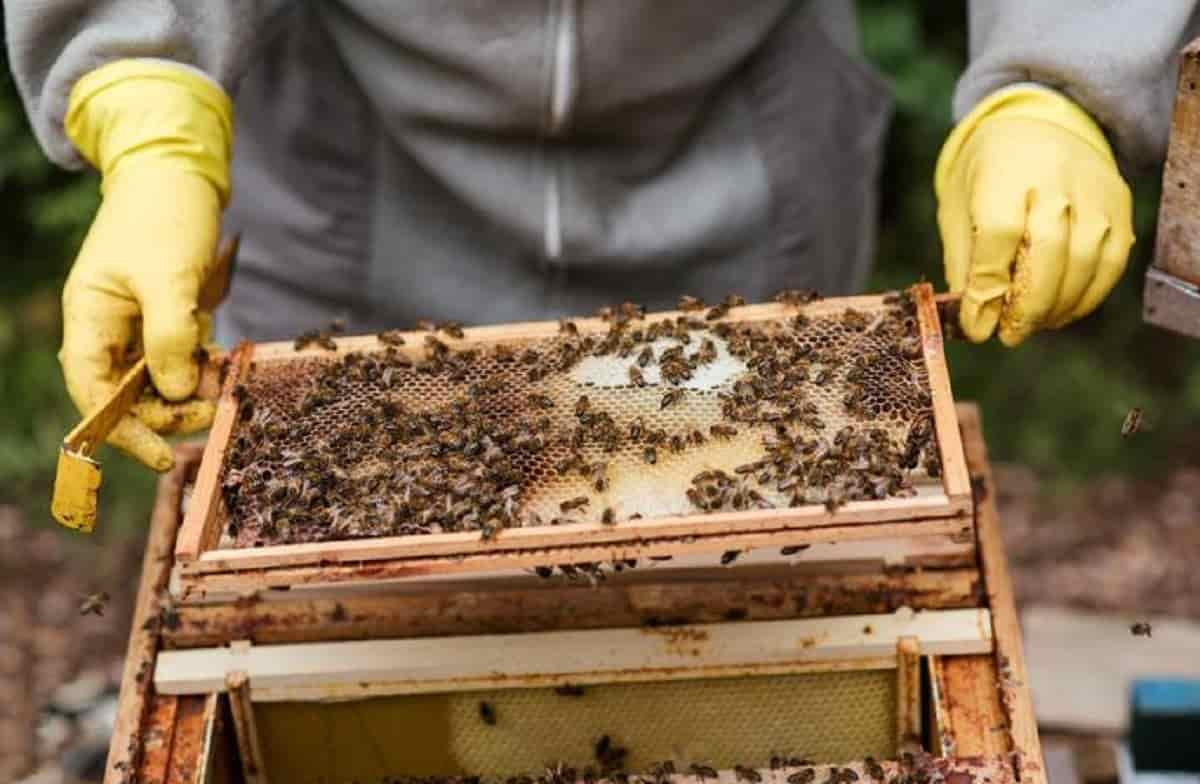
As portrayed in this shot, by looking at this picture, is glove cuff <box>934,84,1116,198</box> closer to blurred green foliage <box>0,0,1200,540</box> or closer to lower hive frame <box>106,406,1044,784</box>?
lower hive frame <box>106,406,1044,784</box>

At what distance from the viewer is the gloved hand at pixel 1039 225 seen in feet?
9.78

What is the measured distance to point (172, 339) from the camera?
9.78ft

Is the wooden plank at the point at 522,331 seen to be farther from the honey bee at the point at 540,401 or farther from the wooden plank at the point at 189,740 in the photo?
the wooden plank at the point at 189,740

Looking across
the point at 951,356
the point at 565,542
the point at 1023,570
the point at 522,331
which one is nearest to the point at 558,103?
the point at 522,331

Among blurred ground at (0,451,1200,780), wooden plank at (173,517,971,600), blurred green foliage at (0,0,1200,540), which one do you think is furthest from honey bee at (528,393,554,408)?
blurred green foliage at (0,0,1200,540)

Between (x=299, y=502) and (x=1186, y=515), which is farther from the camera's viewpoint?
(x=1186, y=515)

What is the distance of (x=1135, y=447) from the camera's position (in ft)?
20.4

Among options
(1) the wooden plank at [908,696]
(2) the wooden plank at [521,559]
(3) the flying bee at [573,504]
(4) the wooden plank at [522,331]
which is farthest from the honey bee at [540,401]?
(1) the wooden plank at [908,696]

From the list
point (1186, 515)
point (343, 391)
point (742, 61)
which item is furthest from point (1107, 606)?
point (343, 391)

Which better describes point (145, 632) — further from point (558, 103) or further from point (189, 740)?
point (558, 103)

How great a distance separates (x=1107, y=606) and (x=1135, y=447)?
892mm

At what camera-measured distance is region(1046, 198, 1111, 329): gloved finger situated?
9.80ft

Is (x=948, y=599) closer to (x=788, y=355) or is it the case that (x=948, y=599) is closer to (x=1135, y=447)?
(x=788, y=355)

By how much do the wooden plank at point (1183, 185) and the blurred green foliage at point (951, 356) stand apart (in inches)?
129
